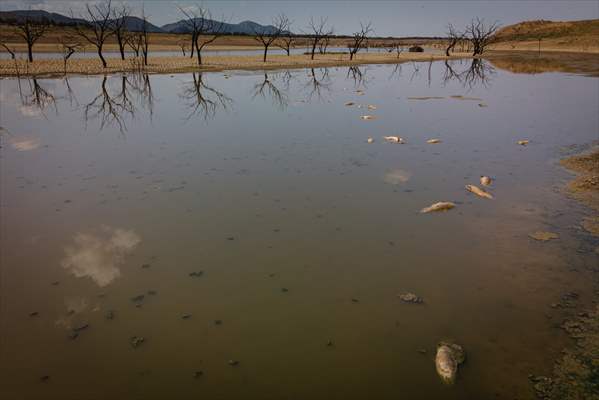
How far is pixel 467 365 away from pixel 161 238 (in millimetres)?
4206

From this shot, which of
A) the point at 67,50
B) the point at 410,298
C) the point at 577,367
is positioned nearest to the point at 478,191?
the point at 410,298

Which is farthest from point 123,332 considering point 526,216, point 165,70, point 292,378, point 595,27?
point 595,27

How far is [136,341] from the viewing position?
372cm

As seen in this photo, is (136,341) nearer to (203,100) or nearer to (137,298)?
(137,298)

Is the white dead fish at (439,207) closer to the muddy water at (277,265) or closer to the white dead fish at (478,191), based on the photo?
the muddy water at (277,265)

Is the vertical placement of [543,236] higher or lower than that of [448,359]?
higher

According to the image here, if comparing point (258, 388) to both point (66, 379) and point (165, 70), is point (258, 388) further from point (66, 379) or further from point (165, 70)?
point (165, 70)

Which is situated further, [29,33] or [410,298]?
[29,33]

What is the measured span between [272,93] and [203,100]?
4108mm

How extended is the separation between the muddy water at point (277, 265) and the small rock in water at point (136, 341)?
0.13 ft

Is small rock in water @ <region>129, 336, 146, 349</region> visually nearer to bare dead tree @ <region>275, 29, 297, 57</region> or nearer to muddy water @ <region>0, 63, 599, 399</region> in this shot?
muddy water @ <region>0, 63, 599, 399</region>

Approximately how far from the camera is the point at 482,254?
523 cm

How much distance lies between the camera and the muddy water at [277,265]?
11.2ft

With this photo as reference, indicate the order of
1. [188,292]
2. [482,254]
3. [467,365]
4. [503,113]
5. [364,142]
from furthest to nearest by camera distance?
[503,113] → [364,142] → [482,254] → [188,292] → [467,365]
